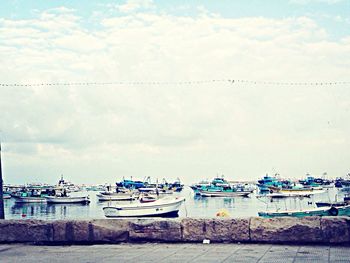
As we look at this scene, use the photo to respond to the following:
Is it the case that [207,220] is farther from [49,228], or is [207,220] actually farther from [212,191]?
[212,191]

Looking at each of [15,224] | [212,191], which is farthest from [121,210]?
→ [212,191]

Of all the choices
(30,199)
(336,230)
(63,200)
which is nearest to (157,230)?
(336,230)

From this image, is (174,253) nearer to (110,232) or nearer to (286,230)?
(110,232)

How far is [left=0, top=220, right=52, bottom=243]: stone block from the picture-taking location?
1059 cm

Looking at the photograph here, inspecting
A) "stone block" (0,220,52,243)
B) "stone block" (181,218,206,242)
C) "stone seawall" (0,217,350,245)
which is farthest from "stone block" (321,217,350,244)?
"stone block" (0,220,52,243)

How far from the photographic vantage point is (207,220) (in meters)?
10.2

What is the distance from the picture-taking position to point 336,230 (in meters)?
9.44

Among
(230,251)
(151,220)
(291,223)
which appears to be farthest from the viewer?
(151,220)

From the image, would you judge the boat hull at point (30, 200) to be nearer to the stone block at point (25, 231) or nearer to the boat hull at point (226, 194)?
the boat hull at point (226, 194)

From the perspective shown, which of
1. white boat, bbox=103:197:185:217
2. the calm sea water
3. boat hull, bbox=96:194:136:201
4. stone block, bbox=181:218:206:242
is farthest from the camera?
boat hull, bbox=96:194:136:201

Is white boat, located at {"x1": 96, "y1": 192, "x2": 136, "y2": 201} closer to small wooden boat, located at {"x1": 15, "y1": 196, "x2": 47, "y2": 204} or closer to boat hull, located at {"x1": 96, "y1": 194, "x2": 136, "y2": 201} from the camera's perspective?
boat hull, located at {"x1": 96, "y1": 194, "x2": 136, "y2": 201}

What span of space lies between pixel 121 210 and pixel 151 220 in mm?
41415

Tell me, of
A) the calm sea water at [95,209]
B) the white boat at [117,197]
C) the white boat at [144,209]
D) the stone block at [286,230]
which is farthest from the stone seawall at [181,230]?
the white boat at [117,197]

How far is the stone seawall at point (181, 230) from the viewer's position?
31.4 ft
